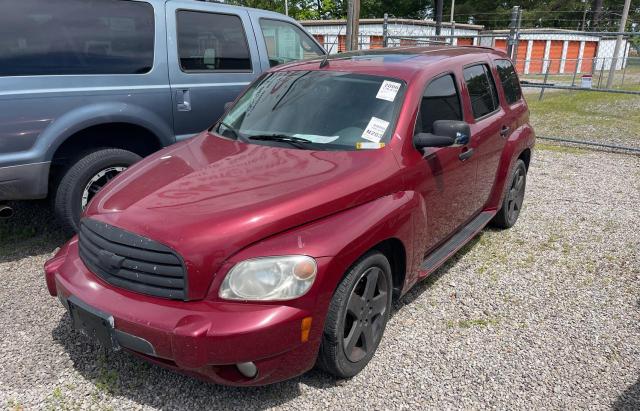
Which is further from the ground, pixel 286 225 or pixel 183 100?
pixel 183 100

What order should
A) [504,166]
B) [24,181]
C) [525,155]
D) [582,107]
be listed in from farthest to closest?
[582,107] → [525,155] → [504,166] → [24,181]

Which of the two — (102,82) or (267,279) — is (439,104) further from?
(102,82)

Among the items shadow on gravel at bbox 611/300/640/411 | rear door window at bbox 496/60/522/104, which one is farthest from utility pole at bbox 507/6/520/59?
shadow on gravel at bbox 611/300/640/411

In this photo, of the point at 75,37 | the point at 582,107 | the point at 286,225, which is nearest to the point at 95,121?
the point at 75,37

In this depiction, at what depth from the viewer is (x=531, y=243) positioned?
15.6 ft

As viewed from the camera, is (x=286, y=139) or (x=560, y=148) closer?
(x=286, y=139)

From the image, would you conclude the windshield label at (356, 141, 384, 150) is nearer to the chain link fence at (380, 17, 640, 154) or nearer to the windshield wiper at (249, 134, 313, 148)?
the windshield wiper at (249, 134, 313, 148)

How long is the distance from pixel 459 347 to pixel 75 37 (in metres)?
3.83

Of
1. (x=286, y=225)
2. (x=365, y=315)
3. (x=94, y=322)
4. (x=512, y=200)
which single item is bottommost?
(x=512, y=200)

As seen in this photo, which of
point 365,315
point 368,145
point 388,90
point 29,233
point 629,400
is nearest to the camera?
point 629,400

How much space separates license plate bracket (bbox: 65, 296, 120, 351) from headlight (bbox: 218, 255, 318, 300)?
59 centimetres

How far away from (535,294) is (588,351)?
2.45 feet

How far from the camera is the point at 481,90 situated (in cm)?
424

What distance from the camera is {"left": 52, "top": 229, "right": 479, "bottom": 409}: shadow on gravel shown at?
260 cm
